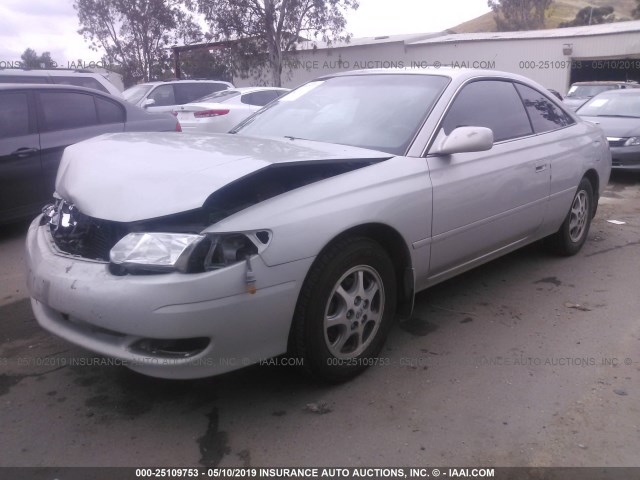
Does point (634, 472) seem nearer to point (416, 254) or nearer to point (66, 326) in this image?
point (416, 254)

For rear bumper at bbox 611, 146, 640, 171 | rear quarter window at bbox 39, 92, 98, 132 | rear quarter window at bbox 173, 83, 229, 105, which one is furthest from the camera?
rear quarter window at bbox 173, 83, 229, 105

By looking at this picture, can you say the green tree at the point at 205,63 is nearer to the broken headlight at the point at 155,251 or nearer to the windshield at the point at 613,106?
the windshield at the point at 613,106

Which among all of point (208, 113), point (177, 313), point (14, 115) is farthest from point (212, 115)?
point (177, 313)

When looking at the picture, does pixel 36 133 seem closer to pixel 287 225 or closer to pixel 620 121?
pixel 287 225

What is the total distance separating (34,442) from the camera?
8.73 feet

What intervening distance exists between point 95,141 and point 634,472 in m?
3.18

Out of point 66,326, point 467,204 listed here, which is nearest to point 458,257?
point 467,204

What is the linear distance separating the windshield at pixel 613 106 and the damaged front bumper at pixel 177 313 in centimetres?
920

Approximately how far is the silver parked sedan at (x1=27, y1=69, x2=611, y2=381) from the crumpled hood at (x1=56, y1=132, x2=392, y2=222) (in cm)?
1

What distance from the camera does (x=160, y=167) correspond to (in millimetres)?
2852

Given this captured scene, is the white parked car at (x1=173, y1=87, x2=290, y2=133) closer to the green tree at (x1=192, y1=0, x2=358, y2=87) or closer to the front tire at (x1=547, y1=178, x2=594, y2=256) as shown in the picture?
the front tire at (x1=547, y1=178, x2=594, y2=256)

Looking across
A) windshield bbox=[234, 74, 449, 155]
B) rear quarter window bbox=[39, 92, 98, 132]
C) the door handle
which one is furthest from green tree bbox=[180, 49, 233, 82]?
windshield bbox=[234, 74, 449, 155]

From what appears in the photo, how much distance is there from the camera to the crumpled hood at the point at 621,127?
909 cm

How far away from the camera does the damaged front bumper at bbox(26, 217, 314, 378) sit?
2.45m
